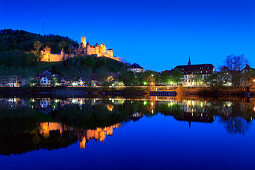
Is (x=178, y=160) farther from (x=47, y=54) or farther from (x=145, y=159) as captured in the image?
(x=47, y=54)

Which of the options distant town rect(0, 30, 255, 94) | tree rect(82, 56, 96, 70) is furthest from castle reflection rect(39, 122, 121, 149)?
tree rect(82, 56, 96, 70)

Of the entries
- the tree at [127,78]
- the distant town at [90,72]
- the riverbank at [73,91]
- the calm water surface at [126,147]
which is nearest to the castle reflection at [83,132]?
the calm water surface at [126,147]

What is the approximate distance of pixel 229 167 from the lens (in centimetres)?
987

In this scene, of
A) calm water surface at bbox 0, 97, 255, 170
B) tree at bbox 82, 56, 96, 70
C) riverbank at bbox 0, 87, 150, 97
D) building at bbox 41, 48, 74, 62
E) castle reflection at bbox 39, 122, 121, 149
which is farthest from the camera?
building at bbox 41, 48, 74, 62

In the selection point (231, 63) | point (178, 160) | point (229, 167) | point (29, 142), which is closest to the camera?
point (229, 167)

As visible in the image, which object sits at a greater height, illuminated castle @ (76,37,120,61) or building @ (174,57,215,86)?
illuminated castle @ (76,37,120,61)

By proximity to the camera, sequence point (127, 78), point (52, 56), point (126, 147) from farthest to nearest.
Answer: point (52, 56)
point (127, 78)
point (126, 147)

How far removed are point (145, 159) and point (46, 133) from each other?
8.86 m

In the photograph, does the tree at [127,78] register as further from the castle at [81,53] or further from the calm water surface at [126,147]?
the calm water surface at [126,147]

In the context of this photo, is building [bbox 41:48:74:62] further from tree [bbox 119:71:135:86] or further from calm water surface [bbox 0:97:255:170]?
calm water surface [bbox 0:97:255:170]

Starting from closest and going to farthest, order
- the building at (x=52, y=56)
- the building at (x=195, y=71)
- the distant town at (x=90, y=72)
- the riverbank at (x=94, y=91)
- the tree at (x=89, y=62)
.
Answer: the distant town at (x=90, y=72) < the riverbank at (x=94, y=91) < the building at (x=195, y=71) < the tree at (x=89, y=62) < the building at (x=52, y=56)

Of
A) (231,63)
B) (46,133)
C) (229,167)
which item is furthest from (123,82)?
(229,167)

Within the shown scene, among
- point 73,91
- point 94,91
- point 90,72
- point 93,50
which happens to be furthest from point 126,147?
point 93,50

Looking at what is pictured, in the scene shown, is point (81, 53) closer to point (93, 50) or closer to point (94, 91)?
point (93, 50)
